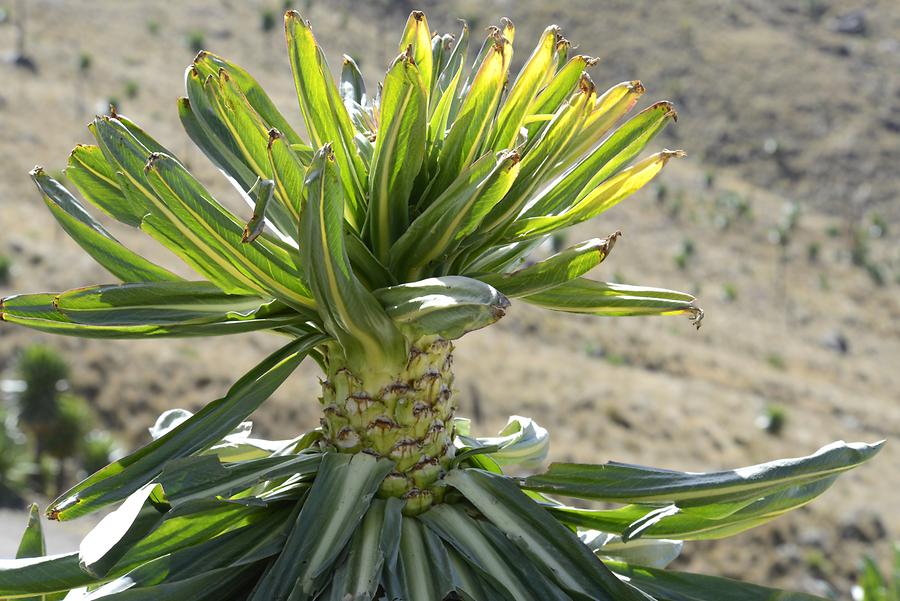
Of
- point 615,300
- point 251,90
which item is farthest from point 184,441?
point 615,300

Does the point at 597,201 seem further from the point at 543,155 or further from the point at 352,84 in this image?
the point at 352,84

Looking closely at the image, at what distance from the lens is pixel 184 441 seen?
1.86m

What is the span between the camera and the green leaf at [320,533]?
5.75ft

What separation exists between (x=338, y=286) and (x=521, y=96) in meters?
0.60

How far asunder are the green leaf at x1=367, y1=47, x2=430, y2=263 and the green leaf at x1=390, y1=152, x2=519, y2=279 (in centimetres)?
7

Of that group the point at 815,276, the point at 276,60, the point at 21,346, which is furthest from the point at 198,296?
the point at 276,60

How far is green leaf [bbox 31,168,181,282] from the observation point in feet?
6.56

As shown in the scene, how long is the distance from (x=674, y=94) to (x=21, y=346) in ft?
157

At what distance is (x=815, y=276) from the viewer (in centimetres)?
4512

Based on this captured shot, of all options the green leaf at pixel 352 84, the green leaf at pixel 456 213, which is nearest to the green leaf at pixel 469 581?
the green leaf at pixel 456 213

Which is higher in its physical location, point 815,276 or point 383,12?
point 383,12

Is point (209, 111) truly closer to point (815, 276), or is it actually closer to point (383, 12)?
point (815, 276)

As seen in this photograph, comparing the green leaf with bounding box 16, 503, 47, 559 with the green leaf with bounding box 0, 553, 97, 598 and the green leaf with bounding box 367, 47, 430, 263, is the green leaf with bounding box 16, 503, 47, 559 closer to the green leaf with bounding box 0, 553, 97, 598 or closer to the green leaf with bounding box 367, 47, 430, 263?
the green leaf with bounding box 0, 553, 97, 598

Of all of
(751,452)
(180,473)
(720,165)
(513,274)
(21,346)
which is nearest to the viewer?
(180,473)
